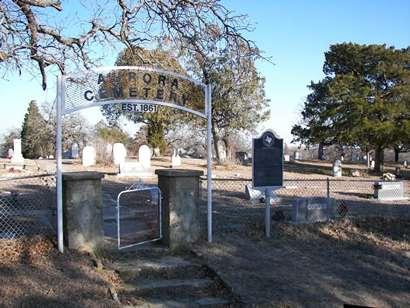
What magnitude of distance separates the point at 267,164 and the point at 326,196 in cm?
752

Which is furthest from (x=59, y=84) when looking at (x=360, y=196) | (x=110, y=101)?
(x=360, y=196)

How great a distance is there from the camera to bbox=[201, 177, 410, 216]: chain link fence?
14.3m

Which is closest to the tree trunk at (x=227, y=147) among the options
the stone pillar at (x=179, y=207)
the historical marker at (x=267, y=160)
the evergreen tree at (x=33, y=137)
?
the evergreen tree at (x=33, y=137)

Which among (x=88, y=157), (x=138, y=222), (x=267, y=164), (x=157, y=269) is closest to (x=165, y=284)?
(x=157, y=269)

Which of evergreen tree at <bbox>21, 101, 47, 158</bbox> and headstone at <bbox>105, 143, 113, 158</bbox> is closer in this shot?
headstone at <bbox>105, 143, 113, 158</bbox>

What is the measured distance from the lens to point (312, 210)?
11.3m

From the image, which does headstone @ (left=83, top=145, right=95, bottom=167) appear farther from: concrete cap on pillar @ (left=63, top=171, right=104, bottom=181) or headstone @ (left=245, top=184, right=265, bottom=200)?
concrete cap on pillar @ (left=63, top=171, right=104, bottom=181)

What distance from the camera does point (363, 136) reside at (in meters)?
36.2

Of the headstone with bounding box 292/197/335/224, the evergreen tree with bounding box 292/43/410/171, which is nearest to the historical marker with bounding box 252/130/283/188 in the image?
the headstone with bounding box 292/197/335/224

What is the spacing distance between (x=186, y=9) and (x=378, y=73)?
29.6 meters

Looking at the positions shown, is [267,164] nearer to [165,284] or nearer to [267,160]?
[267,160]

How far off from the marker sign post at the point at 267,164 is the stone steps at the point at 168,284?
2.38 meters

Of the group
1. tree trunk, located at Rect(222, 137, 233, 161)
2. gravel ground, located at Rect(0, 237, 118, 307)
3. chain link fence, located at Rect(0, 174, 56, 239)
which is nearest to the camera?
gravel ground, located at Rect(0, 237, 118, 307)

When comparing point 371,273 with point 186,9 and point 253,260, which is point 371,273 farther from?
point 186,9
